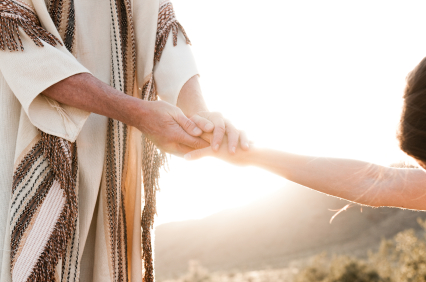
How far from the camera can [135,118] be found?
151 centimetres

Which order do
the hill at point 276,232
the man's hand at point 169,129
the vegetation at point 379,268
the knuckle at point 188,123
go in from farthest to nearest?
the hill at point 276,232 < the vegetation at point 379,268 < the knuckle at point 188,123 < the man's hand at point 169,129

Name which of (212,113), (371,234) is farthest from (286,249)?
(212,113)

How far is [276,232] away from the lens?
47.4 m

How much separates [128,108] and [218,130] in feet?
1.61

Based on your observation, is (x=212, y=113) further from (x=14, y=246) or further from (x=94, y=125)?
(x=14, y=246)

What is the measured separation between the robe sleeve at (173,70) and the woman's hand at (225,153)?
25 cm

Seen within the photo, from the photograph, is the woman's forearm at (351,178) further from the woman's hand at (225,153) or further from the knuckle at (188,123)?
the knuckle at (188,123)

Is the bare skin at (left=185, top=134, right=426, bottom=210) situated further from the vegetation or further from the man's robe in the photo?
the vegetation

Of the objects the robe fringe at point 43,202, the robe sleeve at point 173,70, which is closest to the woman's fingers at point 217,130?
the robe sleeve at point 173,70

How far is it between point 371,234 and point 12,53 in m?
45.5

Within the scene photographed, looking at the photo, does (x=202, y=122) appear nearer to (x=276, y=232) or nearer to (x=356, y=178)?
(x=356, y=178)

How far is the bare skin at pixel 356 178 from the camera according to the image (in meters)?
1.68

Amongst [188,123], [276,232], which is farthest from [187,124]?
[276,232]

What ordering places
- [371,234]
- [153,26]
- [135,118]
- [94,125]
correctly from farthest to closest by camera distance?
[371,234] → [153,26] → [94,125] → [135,118]
